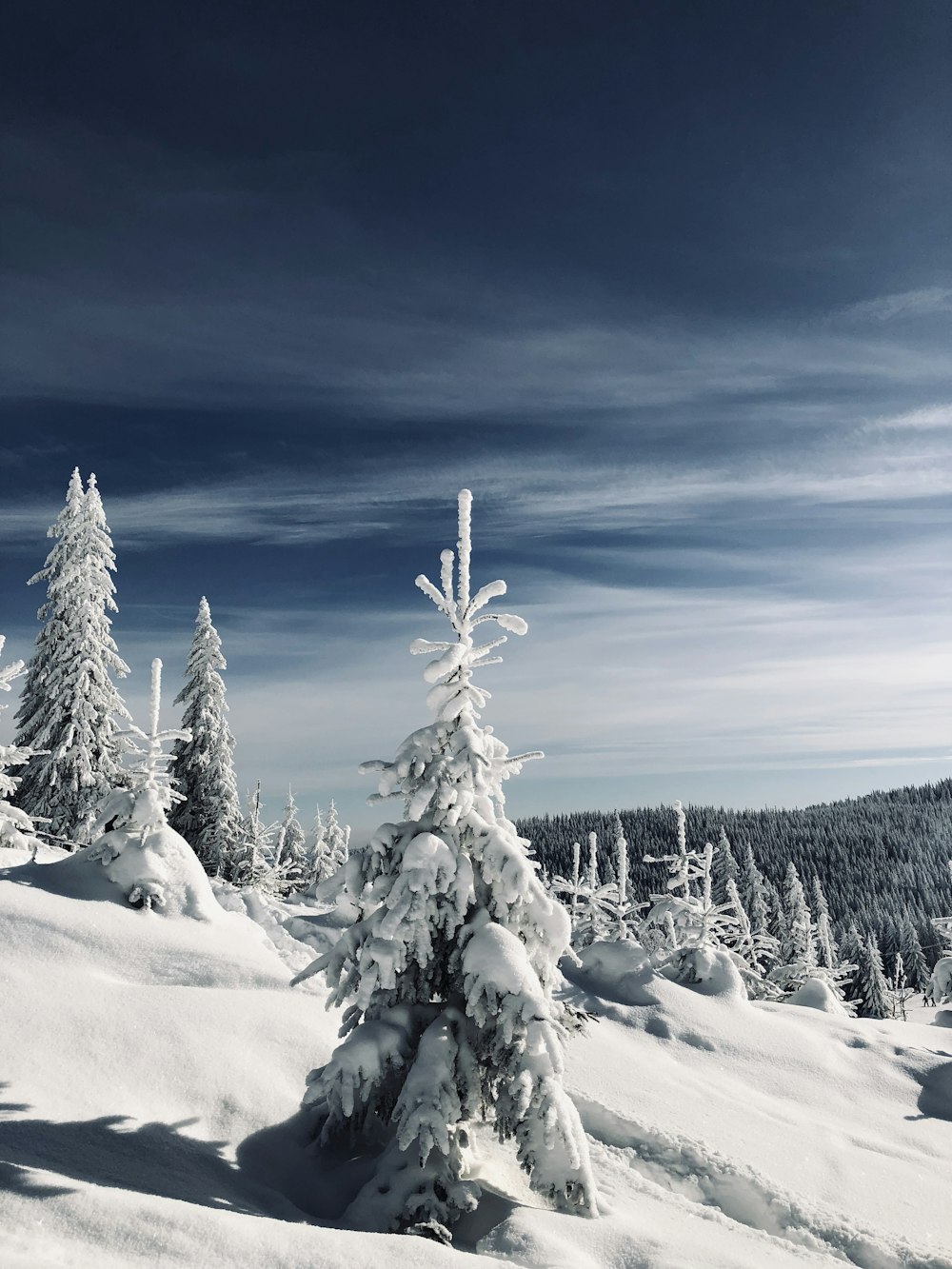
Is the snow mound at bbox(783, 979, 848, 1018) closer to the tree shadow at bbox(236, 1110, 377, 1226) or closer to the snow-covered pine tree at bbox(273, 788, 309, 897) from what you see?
the tree shadow at bbox(236, 1110, 377, 1226)

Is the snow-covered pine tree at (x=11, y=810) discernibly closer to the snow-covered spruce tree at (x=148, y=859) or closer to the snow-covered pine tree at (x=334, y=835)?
the snow-covered spruce tree at (x=148, y=859)

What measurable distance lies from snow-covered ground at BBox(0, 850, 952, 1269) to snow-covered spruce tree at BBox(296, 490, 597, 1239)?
1.95 feet

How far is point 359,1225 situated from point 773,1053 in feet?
35.0

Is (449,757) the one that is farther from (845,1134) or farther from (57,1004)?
(845,1134)

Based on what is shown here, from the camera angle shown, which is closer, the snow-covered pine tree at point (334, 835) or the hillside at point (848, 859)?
the snow-covered pine tree at point (334, 835)

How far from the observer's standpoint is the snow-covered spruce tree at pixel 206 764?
3300 centimetres

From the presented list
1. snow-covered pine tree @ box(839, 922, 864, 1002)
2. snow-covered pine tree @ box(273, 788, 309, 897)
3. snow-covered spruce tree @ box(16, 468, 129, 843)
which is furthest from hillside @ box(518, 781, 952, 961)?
snow-covered spruce tree @ box(16, 468, 129, 843)

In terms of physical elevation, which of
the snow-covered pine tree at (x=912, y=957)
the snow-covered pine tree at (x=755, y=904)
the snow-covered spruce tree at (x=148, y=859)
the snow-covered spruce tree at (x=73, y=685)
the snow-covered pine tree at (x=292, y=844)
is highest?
the snow-covered spruce tree at (x=73, y=685)

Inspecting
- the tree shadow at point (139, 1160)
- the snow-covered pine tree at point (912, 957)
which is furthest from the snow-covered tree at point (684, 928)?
the snow-covered pine tree at point (912, 957)

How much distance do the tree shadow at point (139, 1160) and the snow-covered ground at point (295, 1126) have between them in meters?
0.03

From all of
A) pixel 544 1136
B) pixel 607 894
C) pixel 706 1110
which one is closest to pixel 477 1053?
pixel 544 1136

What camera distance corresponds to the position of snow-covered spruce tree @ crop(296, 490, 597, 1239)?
803 cm

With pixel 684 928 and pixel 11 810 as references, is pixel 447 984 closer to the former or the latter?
pixel 11 810

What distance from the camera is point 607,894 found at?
25.4 meters
